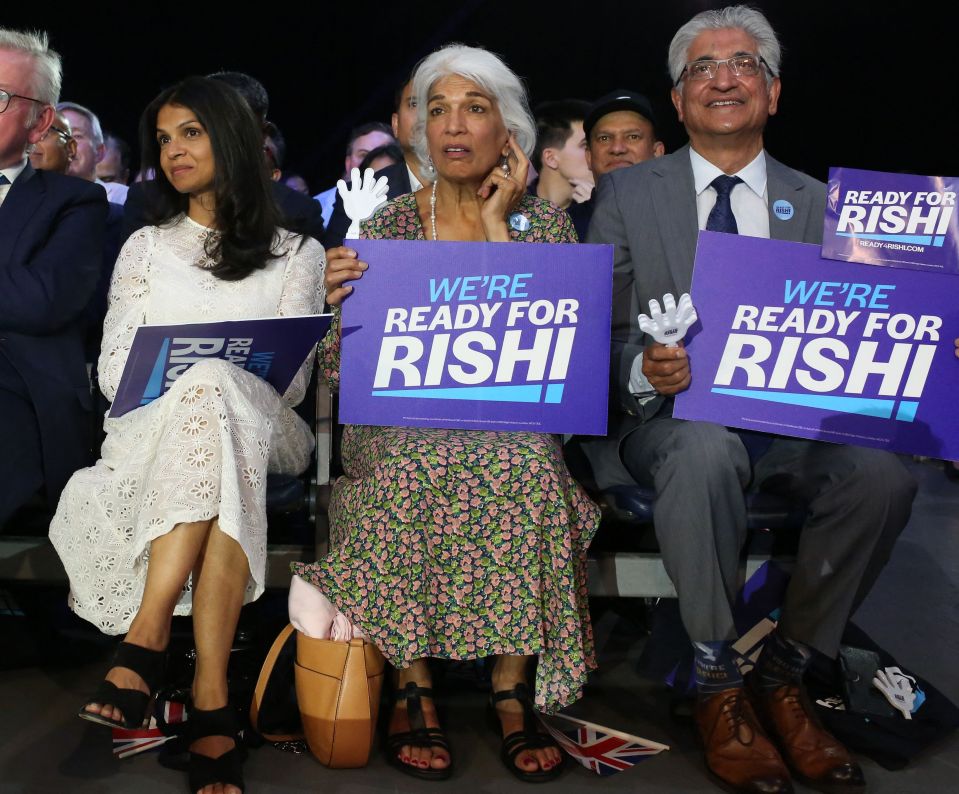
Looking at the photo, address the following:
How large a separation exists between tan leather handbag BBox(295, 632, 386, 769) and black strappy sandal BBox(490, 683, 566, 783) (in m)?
0.30

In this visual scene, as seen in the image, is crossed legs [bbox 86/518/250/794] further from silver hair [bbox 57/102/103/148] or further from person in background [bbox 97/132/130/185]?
person in background [bbox 97/132/130/185]

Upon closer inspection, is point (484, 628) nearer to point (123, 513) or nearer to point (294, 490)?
point (294, 490)

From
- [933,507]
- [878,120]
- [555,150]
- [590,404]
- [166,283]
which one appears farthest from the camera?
[878,120]

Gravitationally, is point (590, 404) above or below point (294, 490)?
above

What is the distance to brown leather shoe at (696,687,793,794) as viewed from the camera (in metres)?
2.24

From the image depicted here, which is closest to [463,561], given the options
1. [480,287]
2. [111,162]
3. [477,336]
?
[477,336]

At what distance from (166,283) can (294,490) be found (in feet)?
2.08

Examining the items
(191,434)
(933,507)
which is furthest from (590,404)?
(933,507)

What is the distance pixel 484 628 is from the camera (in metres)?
2.37

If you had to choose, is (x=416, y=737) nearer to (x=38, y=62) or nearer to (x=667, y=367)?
(x=667, y=367)

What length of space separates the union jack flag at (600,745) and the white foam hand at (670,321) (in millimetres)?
901

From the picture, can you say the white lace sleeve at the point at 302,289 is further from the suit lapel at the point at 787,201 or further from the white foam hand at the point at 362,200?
the suit lapel at the point at 787,201

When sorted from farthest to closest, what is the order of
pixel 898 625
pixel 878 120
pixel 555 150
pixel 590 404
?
pixel 878 120
pixel 555 150
pixel 898 625
pixel 590 404

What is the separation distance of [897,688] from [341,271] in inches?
64.4
